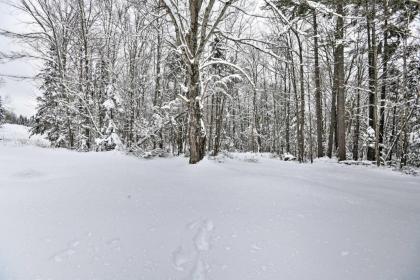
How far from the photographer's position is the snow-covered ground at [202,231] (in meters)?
2.44

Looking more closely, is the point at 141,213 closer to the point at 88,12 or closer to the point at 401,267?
the point at 401,267

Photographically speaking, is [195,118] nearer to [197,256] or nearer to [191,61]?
[191,61]

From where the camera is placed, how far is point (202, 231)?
3.17 metres

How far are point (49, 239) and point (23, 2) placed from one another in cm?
1437

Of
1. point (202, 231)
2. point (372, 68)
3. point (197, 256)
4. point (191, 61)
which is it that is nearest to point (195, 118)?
point (191, 61)

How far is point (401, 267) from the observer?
92.8 inches

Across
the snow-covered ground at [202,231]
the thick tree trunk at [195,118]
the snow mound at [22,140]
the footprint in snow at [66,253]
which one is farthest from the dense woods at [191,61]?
the footprint in snow at [66,253]

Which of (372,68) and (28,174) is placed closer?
(28,174)

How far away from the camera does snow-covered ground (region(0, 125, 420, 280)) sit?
2.44 metres

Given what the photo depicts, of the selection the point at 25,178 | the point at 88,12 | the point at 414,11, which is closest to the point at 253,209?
the point at 25,178

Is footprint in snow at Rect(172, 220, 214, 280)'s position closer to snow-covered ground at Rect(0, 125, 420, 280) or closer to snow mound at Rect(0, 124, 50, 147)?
snow-covered ground at Rect(0, 125, 420, 280)

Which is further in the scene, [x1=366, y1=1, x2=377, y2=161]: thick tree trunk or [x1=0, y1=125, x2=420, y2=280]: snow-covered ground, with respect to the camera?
[x1=366, y1=1, x2=377, y2=161]: thick tree trunk

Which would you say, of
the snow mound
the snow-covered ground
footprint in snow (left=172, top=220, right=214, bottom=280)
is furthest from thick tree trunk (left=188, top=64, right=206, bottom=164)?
the snow mound

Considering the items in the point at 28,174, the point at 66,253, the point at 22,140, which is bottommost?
the point at 66,253
